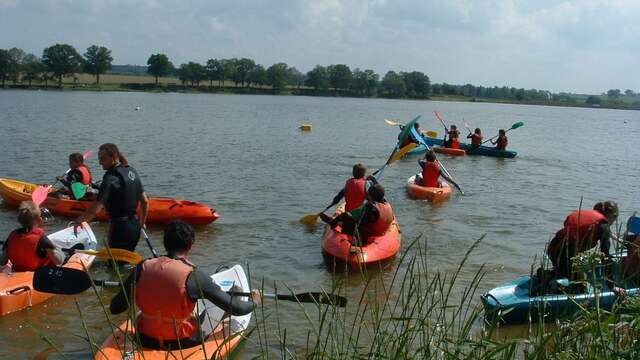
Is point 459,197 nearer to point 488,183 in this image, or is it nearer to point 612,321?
point 488,183

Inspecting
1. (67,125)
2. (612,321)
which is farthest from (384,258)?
(67,125)

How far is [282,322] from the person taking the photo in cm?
641

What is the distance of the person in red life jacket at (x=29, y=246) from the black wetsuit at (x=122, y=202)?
611 mm

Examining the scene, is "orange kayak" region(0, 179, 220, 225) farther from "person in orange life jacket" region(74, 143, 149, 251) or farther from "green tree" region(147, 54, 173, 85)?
"green tree" region(147, 54, 173, 85)

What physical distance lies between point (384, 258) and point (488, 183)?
9624 mm

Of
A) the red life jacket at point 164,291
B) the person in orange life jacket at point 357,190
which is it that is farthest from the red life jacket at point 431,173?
the red life jacket at point 164,291

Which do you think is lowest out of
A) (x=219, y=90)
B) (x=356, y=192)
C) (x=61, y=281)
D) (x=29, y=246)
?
(x=29, y=246)

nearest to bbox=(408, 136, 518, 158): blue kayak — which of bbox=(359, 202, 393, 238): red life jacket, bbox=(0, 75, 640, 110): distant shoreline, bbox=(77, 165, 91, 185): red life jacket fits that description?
bbox=(77, 165, 91, 185): red life jacket

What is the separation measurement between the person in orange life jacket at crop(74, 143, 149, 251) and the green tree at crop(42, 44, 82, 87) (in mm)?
87485

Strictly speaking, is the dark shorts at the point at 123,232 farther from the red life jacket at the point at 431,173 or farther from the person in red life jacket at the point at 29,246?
the red life jacket at the point at 431,173

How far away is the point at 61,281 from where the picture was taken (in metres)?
3.90

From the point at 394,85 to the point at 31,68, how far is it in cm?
5780

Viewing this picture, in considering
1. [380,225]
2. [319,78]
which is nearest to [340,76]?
[319,78]

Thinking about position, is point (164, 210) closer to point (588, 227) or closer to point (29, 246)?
point (29, 246)
